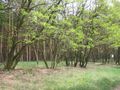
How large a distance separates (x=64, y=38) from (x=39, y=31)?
191 cm

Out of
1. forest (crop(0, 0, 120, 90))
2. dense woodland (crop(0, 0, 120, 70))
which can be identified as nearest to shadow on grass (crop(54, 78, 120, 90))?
forest (crop(0, 0, 120, 90))

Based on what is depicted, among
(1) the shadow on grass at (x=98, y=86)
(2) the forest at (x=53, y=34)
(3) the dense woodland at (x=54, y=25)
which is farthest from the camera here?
(3) the dense woodland at (x=54, y=25)

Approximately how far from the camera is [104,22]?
2431 cm

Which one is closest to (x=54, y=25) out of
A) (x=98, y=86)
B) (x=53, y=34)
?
(x=53, y=34)

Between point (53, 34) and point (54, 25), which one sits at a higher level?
point (54, 25)

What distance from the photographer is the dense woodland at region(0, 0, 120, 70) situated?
1617 cm

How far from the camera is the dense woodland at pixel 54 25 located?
1617cm

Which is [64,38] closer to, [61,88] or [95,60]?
[61,88]

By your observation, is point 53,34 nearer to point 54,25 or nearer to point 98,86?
point 54,25

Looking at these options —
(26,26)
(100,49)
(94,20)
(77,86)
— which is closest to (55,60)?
(94,20)

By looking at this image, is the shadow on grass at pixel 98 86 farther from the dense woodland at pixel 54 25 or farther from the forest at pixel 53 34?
the dense woodland at pixel 54 25

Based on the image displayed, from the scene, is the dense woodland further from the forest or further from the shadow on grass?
the shadow on grass

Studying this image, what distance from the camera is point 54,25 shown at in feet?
56.6

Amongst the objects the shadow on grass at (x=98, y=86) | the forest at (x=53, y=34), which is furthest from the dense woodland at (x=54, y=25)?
the shadow on grass at (x=98, y=86)
